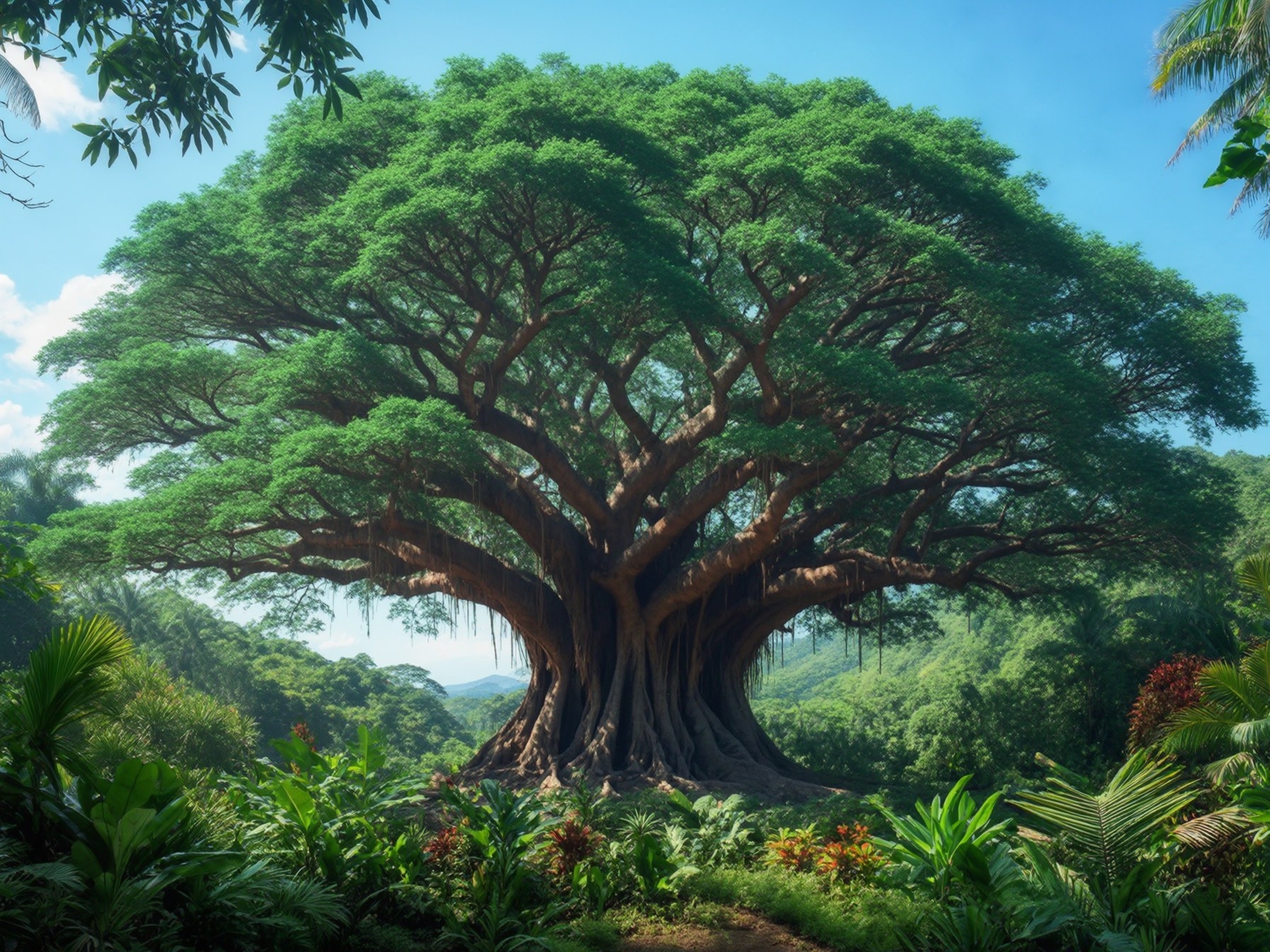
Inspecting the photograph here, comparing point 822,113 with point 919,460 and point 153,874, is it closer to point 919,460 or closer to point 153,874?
point 919,460

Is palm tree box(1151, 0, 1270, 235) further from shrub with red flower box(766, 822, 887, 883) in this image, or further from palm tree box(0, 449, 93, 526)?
palm tree box(0, 449, 93, 526)

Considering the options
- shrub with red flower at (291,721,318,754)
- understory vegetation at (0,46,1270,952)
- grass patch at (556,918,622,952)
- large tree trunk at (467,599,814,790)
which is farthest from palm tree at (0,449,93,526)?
grass patch at (556,918,622,952)

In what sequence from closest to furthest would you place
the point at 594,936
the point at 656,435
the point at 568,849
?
the point at 594,936
the point at 568,849
the point at 656,435

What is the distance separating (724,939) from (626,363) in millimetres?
10974

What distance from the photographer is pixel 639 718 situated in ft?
54.7

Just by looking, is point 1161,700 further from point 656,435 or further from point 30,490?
point 30,490

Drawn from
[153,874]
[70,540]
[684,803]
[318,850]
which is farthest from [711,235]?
[153,874]

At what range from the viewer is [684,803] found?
10.2 metres

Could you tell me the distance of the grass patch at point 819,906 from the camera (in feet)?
22.3

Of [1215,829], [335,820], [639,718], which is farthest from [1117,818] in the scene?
[639,718]

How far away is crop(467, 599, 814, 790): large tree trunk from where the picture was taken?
16219 mm

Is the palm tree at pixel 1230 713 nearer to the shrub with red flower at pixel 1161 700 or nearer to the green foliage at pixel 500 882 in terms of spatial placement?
the shrub with red flower at pixel 1161 700

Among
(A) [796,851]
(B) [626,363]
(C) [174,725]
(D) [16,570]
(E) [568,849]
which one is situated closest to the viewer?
(D) [16,570]

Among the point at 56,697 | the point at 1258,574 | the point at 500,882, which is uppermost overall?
the point at 1258,574
